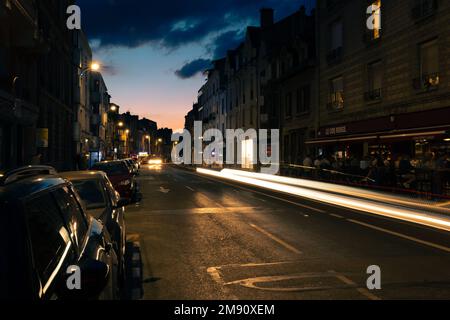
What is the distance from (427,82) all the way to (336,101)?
32.2ft

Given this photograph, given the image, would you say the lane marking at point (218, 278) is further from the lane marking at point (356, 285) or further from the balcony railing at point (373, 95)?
the balcony railing at point (373, 95)

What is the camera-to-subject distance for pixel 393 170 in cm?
2067

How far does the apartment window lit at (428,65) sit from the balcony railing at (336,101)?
8.14 meters

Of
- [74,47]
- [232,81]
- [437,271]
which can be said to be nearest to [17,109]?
[437,271]

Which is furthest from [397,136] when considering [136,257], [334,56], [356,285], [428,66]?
[356,285]

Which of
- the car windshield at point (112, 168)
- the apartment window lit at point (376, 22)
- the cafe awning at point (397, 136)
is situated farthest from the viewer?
the apartment window lit at point (376, 22)

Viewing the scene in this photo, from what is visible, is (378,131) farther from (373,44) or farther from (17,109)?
(17,109)

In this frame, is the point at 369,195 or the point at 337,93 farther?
the point at 337,93

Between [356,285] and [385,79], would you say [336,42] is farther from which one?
[356,285]

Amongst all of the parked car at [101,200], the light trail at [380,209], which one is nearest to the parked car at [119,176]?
the light trail at [380,209]

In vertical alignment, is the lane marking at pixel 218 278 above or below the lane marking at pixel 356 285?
below

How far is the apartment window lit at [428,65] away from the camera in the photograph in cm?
2128

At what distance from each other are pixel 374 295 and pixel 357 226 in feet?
20.3

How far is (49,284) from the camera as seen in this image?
278 centimetres
